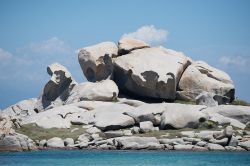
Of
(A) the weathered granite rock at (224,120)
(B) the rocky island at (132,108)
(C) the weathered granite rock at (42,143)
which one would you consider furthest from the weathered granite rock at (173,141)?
(C) the weathered granite rock at (42,143)

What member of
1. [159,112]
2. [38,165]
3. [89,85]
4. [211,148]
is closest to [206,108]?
[159,112]

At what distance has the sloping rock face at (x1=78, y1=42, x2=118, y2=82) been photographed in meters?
91.2

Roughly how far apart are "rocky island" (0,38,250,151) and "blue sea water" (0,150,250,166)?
146 inches

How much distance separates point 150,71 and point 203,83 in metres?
9.41

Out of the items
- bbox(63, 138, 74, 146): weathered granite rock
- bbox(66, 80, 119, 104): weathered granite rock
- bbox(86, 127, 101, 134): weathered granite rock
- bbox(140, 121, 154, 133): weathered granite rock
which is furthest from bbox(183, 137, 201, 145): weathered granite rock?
bbox(66, 80, 119, 104): weathered granite rock

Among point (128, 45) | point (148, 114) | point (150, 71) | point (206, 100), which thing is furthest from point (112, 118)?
point (128, 45)

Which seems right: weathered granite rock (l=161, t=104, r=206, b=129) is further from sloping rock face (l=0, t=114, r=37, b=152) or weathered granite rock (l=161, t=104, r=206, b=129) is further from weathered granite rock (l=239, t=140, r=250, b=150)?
sloping rock face (l=0, t=114, r=37, b=152)

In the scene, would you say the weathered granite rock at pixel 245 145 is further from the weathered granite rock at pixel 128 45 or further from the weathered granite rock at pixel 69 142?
the weathered granite rock at pixel 128 45

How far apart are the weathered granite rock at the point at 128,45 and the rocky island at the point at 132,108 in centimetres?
17

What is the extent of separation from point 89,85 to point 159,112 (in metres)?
20.5

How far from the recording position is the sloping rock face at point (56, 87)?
95875 millimetres

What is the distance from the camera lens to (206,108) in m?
74.9

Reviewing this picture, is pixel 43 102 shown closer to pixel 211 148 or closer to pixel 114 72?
pixel 114 72

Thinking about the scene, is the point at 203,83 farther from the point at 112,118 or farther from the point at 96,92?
the point at 112,118
